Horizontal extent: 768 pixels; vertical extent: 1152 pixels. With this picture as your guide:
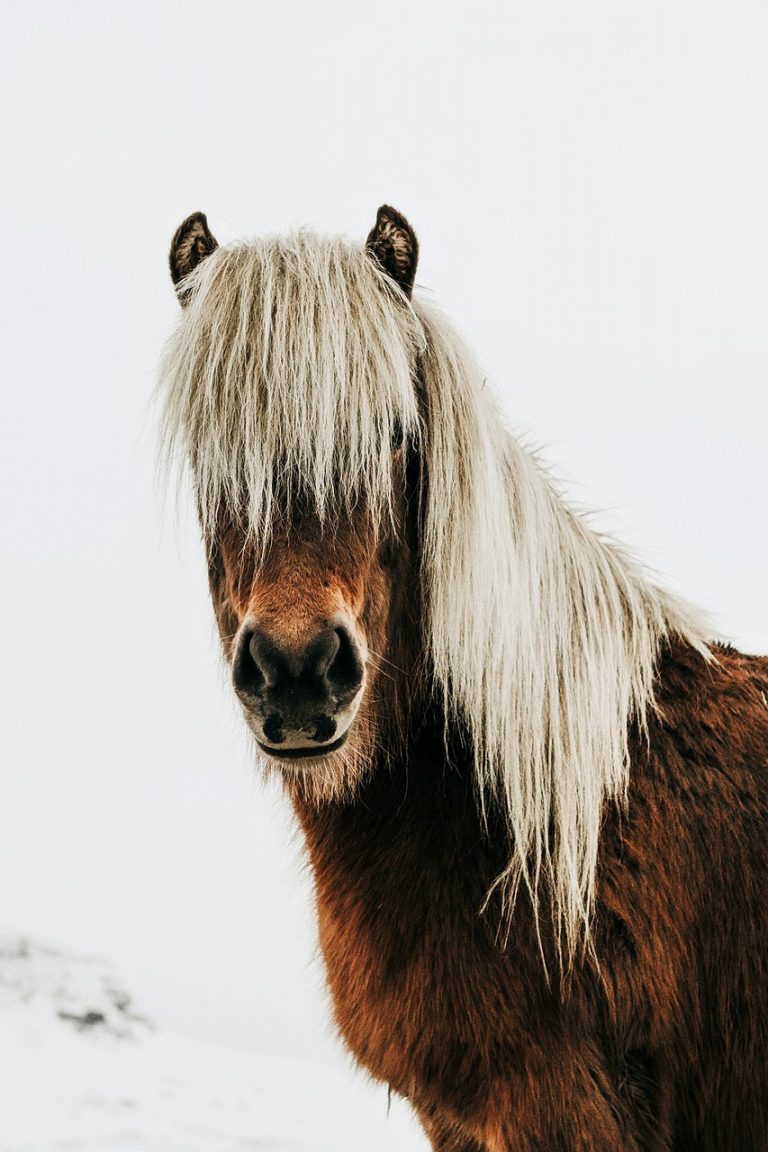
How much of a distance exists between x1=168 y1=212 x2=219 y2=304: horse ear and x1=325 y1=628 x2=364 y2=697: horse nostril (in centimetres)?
121

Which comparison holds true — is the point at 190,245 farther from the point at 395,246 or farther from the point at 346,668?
the point at 346,668

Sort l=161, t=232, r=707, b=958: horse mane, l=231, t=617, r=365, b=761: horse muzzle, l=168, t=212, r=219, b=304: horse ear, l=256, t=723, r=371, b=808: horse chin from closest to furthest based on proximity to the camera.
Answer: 1. l=231, t=617, r=365, b=761: horse muzzle
2. l=256, t=723, r=371, b=808: horse chin
3. l=161, t=232, r=707, b=958: horse mane
4. l=168, t=212, r=219, b=304: horse ear

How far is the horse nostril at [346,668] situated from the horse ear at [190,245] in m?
1.21

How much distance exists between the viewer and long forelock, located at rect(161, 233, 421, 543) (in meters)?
2.49

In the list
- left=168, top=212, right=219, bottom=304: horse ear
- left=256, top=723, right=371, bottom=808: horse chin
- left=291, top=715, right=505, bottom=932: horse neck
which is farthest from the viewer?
left=168, top=212, right=219, bottom=304: horse ear

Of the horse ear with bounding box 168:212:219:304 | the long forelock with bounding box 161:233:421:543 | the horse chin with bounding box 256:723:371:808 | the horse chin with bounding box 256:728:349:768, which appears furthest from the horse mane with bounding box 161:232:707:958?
the horse chin with bounding box 256:728:349:768

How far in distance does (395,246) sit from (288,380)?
1.77 feet

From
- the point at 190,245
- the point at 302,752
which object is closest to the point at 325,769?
the point at 302,752

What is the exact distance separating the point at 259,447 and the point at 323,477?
181 mm

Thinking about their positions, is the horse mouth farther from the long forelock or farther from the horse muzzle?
the long forelock

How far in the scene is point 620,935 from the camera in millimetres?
2584

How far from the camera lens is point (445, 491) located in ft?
8.81

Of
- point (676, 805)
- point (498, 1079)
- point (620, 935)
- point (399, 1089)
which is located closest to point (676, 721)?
point (676, 805)

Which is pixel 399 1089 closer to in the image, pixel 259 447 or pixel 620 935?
pixel 620 935
